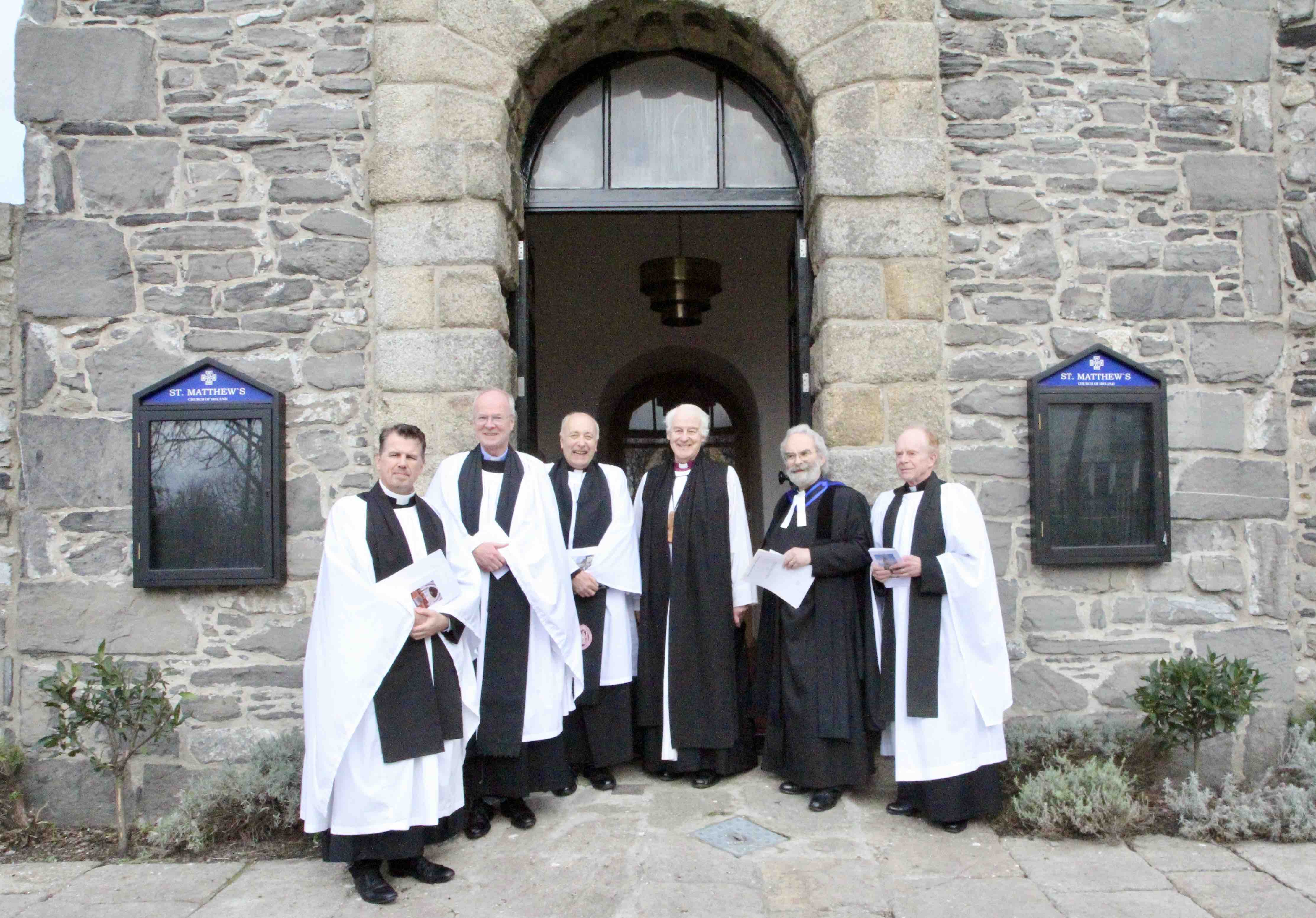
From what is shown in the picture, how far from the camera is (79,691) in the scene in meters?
4.87

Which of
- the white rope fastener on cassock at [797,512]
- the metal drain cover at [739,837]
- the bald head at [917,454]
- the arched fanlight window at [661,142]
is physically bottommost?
the metal drain cover at [739,837]

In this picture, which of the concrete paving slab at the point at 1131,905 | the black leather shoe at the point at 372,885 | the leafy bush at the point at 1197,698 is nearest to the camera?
the concrete paving slab at the point at 1131,905

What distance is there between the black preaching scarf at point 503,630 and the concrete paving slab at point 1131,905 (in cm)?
212

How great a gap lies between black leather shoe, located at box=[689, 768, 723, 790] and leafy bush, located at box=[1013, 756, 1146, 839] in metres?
1.29

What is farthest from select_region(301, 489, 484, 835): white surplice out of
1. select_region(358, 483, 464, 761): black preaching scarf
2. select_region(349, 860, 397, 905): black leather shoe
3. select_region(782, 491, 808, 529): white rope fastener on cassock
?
select_region(782, 491, 808, 529): white rope fastener on cassock

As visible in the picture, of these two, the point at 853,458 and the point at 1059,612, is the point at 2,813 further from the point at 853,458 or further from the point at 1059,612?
the point at 1059,612

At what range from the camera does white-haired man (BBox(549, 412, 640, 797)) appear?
15.4 ft

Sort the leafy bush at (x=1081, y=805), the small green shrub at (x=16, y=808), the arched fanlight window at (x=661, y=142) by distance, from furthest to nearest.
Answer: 1. the arched fanlight window at (x=661, y=142)
2. the small green shrub at (x=16, y=808)
3. the leafy bush at (x=1081, y=805)

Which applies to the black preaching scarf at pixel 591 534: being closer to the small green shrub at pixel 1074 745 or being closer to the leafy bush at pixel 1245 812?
the small green shrub at pixel 1074 745

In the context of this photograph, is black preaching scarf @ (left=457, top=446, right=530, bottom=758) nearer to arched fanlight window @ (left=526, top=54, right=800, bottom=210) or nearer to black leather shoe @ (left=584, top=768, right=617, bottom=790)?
black leather shoe @ (left=584, top=768, right=617, bottom=790)

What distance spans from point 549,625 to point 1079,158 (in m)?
3.42

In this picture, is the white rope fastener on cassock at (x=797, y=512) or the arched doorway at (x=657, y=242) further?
the arched doorway at (x=657, y=242)

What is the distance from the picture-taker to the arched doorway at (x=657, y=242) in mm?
5570

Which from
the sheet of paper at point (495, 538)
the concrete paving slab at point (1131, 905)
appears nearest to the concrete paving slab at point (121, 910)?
the sheet of paper at point (495, 538)
